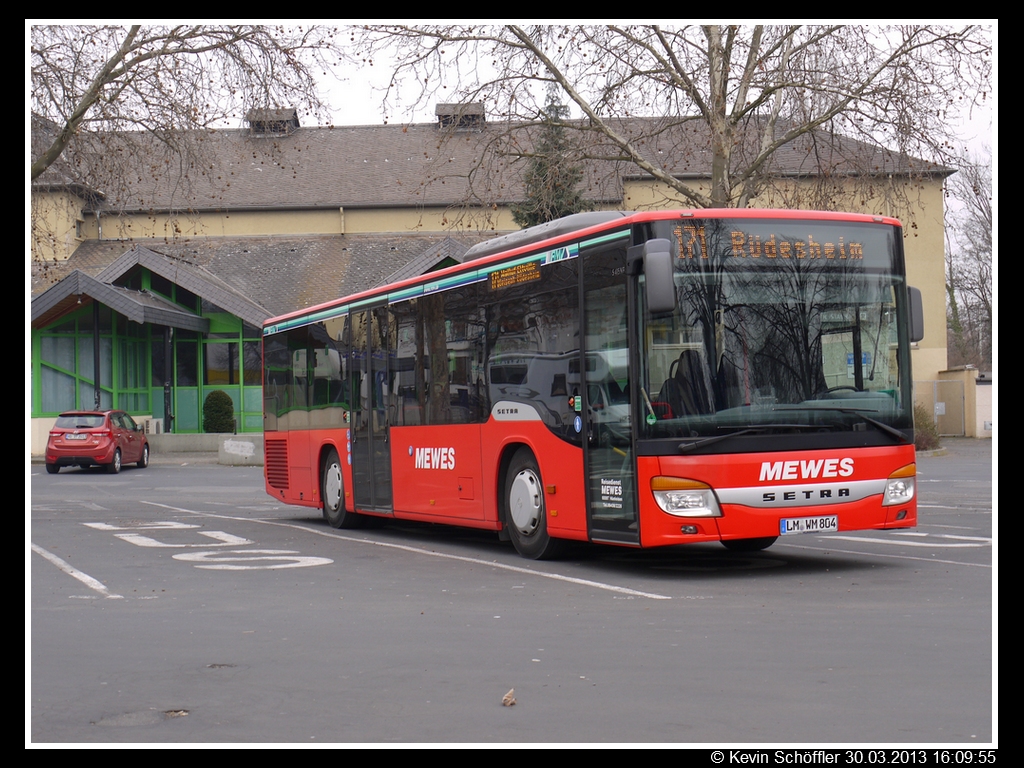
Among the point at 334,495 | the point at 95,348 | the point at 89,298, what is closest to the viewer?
the point at 334,495

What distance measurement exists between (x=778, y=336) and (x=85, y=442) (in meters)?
25.5

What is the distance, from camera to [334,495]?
17.0m

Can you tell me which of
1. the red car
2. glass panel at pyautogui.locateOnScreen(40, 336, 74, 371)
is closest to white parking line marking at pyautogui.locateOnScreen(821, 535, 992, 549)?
the red car

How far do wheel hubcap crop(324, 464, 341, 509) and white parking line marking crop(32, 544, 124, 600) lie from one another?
402 cm

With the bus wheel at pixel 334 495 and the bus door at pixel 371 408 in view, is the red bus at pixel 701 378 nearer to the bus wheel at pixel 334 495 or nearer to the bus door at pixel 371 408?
the bus door at pixel 371 408

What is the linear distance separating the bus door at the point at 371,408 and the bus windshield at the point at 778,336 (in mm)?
5424

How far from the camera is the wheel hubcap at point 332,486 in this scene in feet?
55.1

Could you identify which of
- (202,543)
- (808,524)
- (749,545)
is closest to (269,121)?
(202,543)

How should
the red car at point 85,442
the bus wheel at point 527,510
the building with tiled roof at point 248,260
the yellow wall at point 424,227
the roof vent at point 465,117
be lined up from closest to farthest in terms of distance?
the bus wheel at point 527,510, the roof vent at point 465,117, the red car at point 85,442, the building with tiled roof at point 248,260, the yellow wall at point 424,227

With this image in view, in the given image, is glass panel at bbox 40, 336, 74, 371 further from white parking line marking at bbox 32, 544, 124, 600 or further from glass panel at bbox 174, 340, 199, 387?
white parking line marking at bbox 32, 544, 124, 600

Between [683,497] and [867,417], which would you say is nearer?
[683,497]

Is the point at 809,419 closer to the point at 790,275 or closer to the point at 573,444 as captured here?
the point at 790,275

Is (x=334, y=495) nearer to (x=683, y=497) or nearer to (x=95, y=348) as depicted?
(x=683, y=497)

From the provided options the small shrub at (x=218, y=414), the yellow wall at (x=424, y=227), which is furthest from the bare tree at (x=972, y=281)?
the small shrub at (x=218, y=414)
